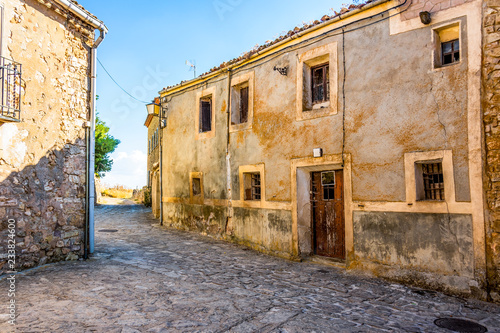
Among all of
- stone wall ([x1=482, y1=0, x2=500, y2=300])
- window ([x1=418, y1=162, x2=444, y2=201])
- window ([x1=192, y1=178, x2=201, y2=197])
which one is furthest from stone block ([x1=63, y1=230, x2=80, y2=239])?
stone wall ([x1=482, y1=0, x2=500, y2=300])

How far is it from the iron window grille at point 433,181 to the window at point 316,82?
2.52 m

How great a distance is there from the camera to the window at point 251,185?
10.9m

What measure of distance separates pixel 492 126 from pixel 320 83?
13.7 feet

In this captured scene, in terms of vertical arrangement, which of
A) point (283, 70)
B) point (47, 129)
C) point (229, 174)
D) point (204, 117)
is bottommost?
point (229, 174)

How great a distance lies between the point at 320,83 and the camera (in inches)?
362

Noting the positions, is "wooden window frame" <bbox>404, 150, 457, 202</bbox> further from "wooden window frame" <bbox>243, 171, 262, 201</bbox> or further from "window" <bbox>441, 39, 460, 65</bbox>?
"wooden window frame" <bbox>243, 171, 262, 201</bbox>

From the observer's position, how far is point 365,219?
760cm

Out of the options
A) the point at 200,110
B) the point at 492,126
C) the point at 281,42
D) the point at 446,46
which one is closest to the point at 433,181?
the point at 492,126

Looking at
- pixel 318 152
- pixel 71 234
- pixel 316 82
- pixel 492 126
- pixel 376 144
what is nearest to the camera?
pixel 492 126

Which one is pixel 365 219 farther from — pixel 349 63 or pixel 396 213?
pixel 349 63

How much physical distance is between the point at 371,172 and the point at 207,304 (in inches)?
172

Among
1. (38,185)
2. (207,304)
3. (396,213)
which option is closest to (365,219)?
(396,213)

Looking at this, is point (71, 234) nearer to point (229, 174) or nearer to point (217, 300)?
point (217, 300)

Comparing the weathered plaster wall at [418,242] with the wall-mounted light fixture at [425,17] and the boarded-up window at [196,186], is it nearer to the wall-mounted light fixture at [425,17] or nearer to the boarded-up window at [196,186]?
the wall-mounted light fixture at [425,17]
